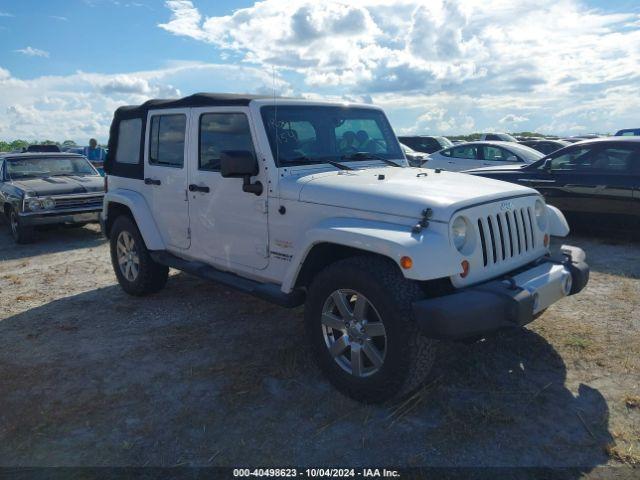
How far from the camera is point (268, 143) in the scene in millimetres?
4059

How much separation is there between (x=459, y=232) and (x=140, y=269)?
361 cm

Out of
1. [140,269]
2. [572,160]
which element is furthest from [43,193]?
[572,160]

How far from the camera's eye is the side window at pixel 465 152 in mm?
12438

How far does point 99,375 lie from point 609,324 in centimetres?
430

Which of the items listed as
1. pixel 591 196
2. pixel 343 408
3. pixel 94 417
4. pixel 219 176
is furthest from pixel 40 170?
pixel 591 196

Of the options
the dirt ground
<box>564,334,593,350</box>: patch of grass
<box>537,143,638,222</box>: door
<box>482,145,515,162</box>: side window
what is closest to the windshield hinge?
the dirt ground

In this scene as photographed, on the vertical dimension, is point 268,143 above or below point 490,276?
above

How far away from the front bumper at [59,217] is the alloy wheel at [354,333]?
6.96 m

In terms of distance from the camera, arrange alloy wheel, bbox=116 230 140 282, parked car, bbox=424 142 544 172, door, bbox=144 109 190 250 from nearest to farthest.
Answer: door, bbox=144 109 190 250 < alloy wheel, bbox=116 230 140 282 < parked car, bbox=424 142 544 172

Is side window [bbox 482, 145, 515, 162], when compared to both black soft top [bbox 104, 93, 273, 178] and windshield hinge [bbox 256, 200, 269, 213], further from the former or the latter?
windshield hinge [bbox 256, 200, 269, 213]

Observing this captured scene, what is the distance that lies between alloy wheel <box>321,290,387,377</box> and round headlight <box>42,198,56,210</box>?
729 cm

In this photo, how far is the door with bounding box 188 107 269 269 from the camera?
165 inches

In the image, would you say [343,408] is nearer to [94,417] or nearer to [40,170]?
[94,417]

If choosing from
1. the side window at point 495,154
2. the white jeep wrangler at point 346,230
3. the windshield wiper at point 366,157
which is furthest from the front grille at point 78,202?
the side window at point 495,154
